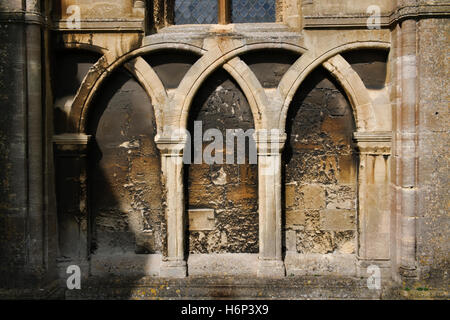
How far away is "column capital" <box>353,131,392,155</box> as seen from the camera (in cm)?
463

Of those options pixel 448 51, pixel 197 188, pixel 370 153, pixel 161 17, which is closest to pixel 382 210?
pixel 370 153

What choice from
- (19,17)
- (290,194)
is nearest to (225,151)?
(290,194)

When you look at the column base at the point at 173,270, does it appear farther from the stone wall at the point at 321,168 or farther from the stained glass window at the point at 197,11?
the stained glass window at the point at 197,11

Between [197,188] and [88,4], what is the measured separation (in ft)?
8.55

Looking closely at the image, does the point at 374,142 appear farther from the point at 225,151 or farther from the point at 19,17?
the point at 19,17

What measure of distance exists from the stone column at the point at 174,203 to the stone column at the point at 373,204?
2176 millimetres

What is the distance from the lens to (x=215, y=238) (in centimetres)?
497

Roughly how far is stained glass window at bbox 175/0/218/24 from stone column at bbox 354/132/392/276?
7.91 feet

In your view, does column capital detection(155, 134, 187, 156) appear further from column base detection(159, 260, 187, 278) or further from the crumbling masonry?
column base detection(159, 260, 187, 278)

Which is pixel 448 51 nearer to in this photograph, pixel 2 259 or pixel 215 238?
pixel 215 238

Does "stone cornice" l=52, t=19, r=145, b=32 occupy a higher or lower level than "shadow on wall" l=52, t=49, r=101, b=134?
higher

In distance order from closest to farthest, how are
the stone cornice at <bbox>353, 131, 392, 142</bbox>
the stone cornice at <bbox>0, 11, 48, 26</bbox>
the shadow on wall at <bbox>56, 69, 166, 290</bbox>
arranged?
the stone cornice at <bbox>0, 11, 48, 26</bbox>
the stone cornice at <bbox>353, 131, 392, 142</bbox>
the shadow on wall at <bbox>56, 69, 166, 290</bbox>

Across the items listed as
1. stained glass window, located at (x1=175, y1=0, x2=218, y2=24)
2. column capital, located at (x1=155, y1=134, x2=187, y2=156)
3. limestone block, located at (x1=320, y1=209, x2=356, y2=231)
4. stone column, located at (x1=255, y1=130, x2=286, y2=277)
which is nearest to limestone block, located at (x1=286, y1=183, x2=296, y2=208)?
stone column, located at (x1=255, y1=130, x2=286, y2=277)

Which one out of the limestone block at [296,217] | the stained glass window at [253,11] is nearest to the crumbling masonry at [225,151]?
the limestone block at [296,217]
